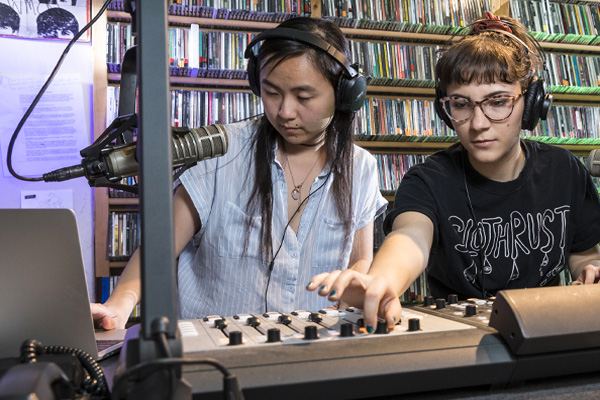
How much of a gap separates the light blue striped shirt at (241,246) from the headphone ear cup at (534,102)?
50 cm

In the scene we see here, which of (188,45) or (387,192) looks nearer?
(188,45)

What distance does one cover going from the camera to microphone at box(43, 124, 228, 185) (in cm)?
58

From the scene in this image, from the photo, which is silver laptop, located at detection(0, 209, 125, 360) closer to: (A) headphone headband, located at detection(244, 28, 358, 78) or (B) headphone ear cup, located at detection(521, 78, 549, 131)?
(A) headphone headband, located at detection(244, 28, 358, 78)

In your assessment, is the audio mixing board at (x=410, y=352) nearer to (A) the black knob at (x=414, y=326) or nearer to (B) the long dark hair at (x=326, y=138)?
(A) the black knob at (x=414, y=326)

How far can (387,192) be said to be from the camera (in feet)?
9.98

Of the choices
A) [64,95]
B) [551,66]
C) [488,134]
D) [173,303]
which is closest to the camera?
[173,303]

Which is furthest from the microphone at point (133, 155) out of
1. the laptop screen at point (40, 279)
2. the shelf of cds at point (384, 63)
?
the shelf of cds at point (384, 63)

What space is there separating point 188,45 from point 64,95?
0.67 metres

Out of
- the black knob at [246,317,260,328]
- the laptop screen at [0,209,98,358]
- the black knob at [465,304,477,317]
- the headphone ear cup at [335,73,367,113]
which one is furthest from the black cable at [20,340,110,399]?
the headphone ear cup at [335,73,367,113]

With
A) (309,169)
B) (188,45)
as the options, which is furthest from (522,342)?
(188,45)

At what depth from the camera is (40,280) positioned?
54cm

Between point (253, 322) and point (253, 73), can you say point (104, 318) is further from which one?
point (253, 73)

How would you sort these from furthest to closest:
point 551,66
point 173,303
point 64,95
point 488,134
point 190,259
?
point 551,66
point 64,95
point 190,259
point 488,134
point 173,303

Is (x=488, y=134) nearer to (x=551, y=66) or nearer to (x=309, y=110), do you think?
(x=309, y=110)
